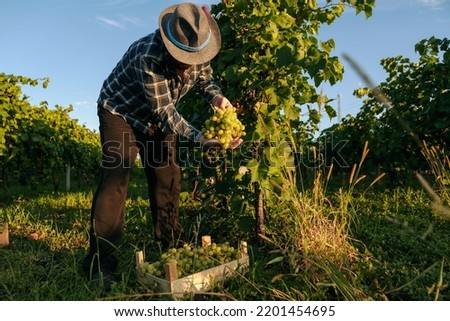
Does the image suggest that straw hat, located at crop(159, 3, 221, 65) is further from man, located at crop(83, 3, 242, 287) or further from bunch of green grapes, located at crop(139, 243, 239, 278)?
bunch of green grapes, located at crop(139, 243, 239, 278)

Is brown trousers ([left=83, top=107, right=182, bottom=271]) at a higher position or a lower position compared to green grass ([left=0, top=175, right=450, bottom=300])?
higher

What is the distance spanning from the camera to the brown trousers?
285 centimetres

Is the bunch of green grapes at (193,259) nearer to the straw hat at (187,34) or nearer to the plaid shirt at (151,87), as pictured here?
the plaid shirt at (151,87)

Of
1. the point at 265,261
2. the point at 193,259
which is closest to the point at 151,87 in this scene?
the point at 193,259

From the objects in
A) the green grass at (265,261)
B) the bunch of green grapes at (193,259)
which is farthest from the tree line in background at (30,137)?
the bunch of green grapes at (193,259)

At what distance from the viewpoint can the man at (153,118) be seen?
2.63 m

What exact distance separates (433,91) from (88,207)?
5.19m

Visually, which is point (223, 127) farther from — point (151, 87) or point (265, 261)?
point (265, 261)

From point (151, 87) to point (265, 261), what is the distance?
148cm

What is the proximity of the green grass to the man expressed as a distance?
0.74 feet

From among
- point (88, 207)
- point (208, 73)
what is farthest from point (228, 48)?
point (88, 207)

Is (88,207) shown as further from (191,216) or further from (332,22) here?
(332,22)

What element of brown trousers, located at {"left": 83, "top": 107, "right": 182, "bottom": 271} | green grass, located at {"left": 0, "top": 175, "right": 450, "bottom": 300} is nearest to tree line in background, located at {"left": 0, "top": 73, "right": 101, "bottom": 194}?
green grass, located at {"left": 0, "top": 175, "right": 450, "bottom": 300}

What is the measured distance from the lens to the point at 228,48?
137 inches
